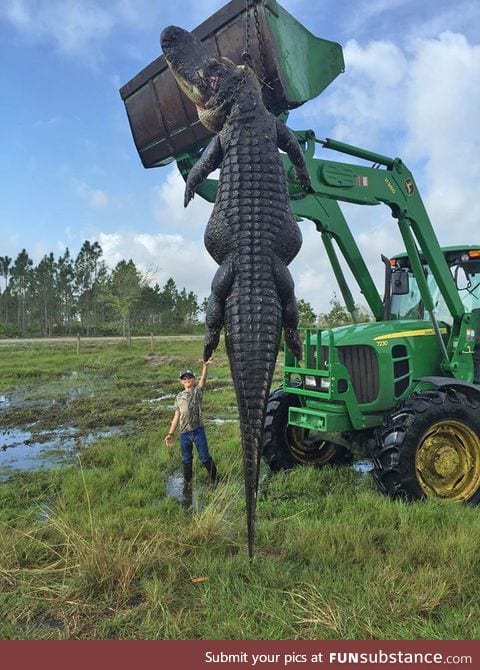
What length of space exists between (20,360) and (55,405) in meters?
11.2

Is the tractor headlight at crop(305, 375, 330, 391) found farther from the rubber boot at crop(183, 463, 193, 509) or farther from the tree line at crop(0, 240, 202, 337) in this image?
the tree line at crop(0, 240, 202, 337)

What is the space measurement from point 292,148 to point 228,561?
270cm

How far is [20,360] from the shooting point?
70.0 feet

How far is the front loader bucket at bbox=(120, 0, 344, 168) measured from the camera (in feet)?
10.1

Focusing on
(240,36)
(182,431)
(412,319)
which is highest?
(240,36)

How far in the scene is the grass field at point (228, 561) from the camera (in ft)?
9.51

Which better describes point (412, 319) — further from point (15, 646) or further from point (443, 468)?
point (15, 646)

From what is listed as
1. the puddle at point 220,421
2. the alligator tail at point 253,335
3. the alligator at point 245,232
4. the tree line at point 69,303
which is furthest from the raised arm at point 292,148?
the tree line at point 69,303

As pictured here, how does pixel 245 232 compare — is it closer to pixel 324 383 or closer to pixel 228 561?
pixel 228 561

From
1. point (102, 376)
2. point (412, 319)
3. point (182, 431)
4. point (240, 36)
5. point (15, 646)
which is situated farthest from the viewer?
point (102, 376)

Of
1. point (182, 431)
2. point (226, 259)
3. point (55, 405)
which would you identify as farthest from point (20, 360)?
point (226, 259)

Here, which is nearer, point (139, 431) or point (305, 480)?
point (305, 480)

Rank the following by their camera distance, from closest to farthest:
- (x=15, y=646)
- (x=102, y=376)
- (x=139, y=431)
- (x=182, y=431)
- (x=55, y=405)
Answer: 1. (x=15, y=646)
2. (x=182, y=431)
3. (x=139, y=431)
4. (x=55, y=405)
5. (x=102, y=376)

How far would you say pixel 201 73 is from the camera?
2361mm
